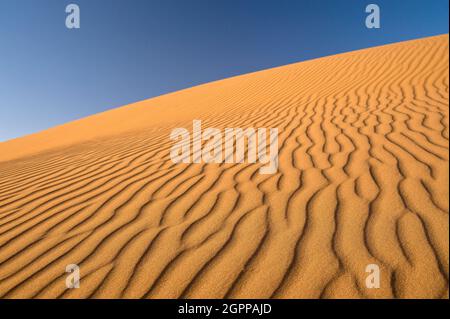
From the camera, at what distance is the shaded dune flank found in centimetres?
171

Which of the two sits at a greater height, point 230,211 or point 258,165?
point 258,165

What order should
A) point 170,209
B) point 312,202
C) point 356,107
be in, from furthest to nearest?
point 356,107, point 170,209, point 312,202

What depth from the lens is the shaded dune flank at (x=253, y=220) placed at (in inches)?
67.5

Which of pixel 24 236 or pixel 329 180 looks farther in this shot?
pixel 329 180

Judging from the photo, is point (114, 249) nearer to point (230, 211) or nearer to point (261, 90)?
point (230, 211)

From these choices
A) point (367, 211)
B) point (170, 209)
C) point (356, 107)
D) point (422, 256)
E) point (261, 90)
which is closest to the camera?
point (422, 256)

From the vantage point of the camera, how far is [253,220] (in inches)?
89.7

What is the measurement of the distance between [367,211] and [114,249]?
1886mm

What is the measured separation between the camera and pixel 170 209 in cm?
263

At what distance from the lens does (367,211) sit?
84.7 inches

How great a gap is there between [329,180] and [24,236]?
8.98 ft
